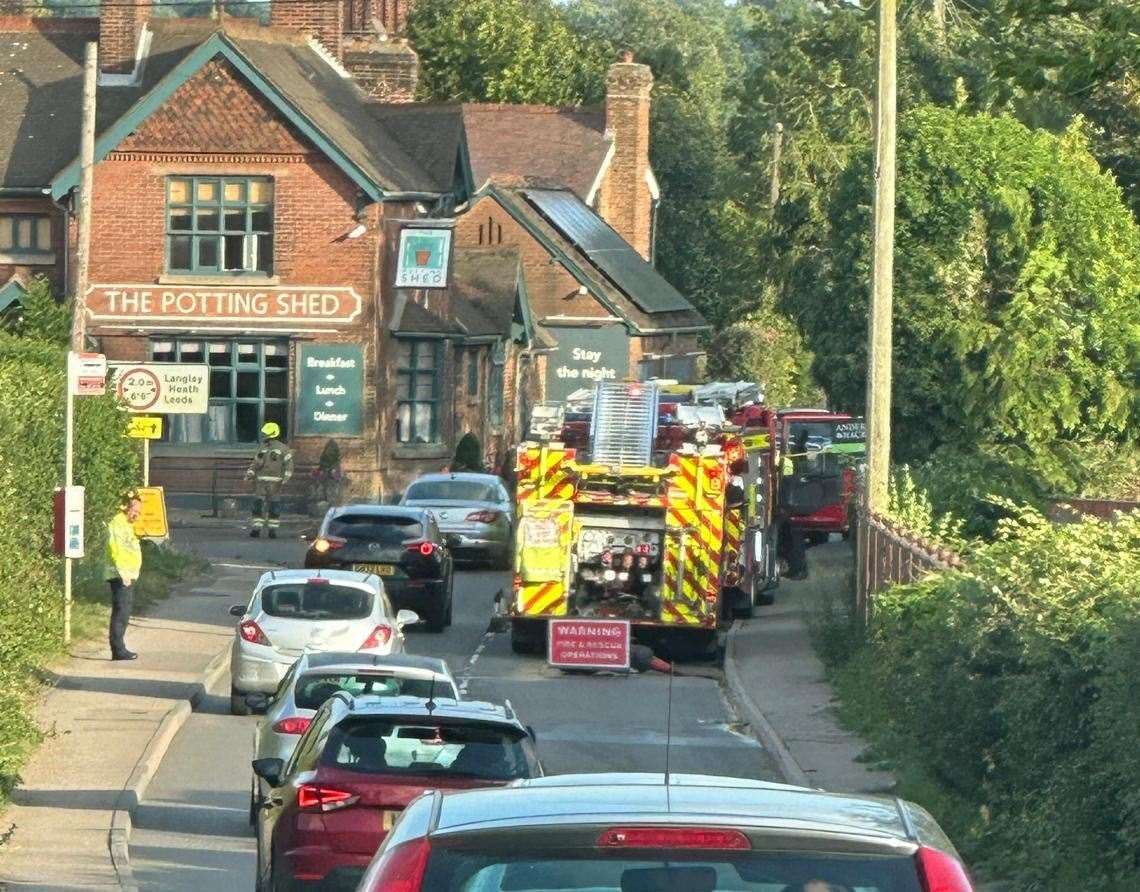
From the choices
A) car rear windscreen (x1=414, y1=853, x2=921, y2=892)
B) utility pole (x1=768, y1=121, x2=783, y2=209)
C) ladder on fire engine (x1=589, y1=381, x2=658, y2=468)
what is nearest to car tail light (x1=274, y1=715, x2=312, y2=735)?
car rear windscreen (x1=414, y1=853, x2=921, y2=892)

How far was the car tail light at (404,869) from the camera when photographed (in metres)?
4.96

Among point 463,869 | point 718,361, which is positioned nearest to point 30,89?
point 718,361

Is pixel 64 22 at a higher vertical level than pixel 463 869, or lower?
higher

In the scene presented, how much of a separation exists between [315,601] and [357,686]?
641cm

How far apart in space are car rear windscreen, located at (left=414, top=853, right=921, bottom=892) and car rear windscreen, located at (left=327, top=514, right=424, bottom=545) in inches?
915

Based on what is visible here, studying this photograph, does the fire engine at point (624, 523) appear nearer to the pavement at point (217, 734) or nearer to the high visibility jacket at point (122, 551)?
the pavement at point (217, 734)

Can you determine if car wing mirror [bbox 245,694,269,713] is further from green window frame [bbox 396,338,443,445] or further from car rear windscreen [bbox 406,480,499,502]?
green window frame [bbox 396,338,443,445]

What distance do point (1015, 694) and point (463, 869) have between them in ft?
27.9

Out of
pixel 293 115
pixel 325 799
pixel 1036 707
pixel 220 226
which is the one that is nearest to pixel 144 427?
pixel 220 226

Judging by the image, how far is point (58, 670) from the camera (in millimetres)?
24344

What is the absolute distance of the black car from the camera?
28.0m

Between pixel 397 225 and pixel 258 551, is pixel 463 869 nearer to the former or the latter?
pixel 258 551

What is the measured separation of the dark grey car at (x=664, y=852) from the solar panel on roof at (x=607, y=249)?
55762mm

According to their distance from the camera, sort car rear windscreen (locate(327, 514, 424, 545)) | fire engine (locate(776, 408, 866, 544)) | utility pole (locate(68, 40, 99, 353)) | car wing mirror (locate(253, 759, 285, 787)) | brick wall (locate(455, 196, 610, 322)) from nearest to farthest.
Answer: car wing mirror (locate(253, 759, 285, 787))
car rear windscreen (locate(327, 514, 424, 545))
utility pole (locate(68, 40, 99, 353))
fire engine (locate(776, 408, 866, 544))
brick wall (locate(455, 196, 610, 322))
